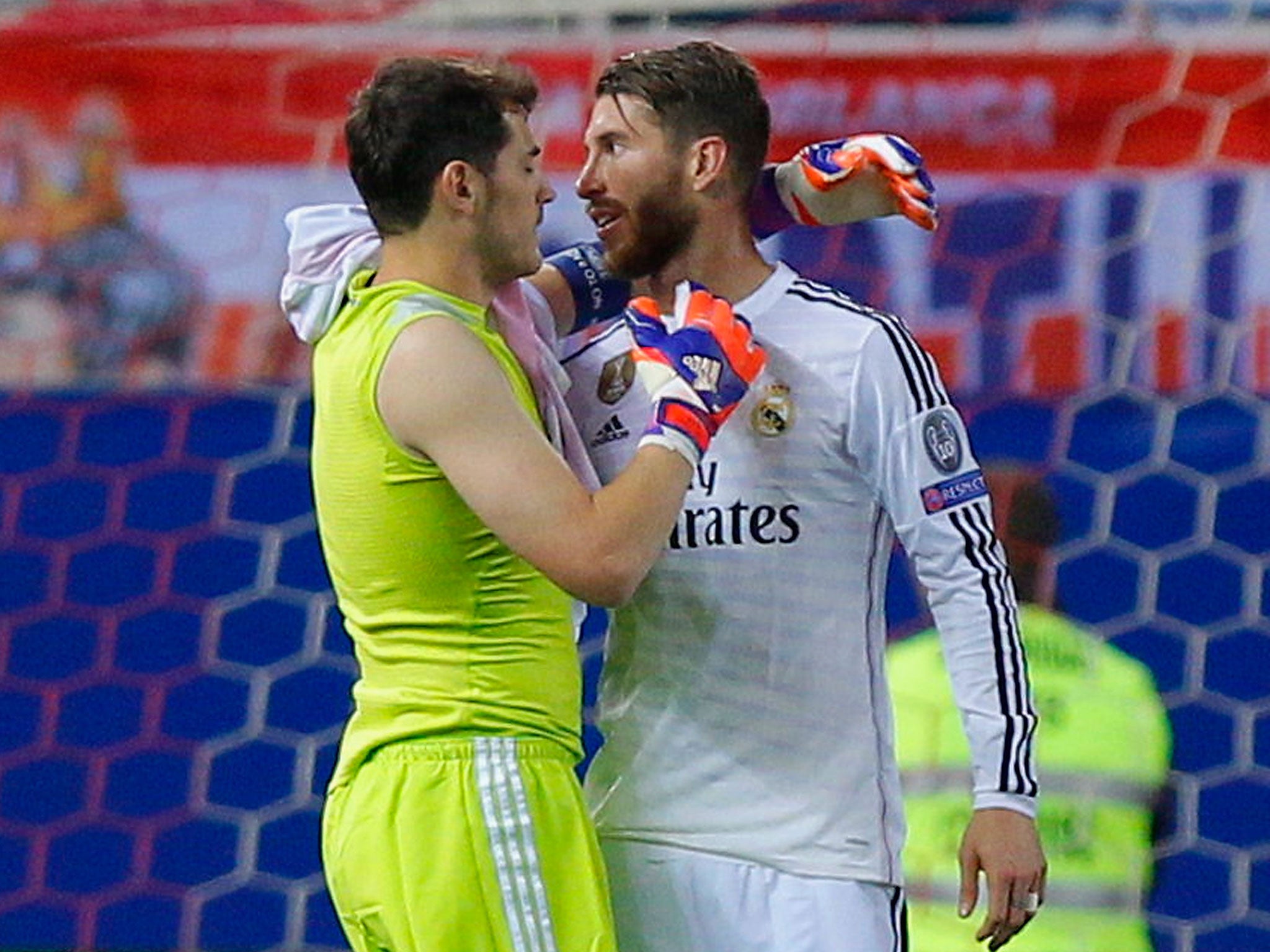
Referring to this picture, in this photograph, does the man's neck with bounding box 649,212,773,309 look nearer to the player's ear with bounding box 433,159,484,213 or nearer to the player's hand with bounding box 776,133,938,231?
the player's hand with bounding box 776,133,938,231

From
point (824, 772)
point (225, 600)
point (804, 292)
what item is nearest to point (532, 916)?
point (824, 772)

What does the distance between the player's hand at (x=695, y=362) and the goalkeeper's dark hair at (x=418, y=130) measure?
21 cm

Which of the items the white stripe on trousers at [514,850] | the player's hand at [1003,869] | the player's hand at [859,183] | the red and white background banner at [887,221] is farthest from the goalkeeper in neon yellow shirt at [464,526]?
the red and white background banner at [887,221]

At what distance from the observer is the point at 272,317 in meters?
3.58

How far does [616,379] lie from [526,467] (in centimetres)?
36

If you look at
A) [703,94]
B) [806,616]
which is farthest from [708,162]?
[806,616]

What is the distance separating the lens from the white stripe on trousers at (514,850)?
2039 mm

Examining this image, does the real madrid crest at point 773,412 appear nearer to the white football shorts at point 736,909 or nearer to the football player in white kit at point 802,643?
the football player in white kit at point 802,643

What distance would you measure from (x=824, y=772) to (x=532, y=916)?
333 mm

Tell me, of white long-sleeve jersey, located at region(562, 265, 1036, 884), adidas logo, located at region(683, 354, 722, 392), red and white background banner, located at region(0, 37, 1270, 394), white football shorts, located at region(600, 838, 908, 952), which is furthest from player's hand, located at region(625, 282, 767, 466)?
red and white background banner, located at region(0, 37, 1270, 394)

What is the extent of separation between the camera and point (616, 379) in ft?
Answer: 7.61

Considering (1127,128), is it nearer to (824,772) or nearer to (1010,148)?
(1010,148)

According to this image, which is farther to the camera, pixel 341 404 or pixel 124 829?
pixel 124 829

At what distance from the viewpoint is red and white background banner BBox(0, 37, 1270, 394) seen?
11.2 ft
